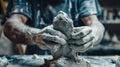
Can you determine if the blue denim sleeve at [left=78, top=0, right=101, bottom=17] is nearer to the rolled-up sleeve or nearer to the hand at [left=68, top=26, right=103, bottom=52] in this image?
the rolled-up sleeve

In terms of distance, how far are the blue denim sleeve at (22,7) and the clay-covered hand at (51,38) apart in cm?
41

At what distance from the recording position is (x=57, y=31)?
1083mm

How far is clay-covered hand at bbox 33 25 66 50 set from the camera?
1.07 m

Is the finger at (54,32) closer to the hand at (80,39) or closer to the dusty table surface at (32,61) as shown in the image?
the hand at (80,39)

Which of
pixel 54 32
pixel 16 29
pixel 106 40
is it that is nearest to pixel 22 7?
pixel 16 29

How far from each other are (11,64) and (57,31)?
254 mm

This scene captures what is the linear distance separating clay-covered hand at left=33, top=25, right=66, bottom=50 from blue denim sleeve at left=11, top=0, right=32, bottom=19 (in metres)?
0.41

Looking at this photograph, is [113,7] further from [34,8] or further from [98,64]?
[98,64]

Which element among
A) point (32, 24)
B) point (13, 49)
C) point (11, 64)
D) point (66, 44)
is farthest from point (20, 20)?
point (13, 49)

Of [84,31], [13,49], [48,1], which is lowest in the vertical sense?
[13,49]

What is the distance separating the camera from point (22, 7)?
1.50 meters

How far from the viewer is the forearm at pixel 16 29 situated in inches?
54.1

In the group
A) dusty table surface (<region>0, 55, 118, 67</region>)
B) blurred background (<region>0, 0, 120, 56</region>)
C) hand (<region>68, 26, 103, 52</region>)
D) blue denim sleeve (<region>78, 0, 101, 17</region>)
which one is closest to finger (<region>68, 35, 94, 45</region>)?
hand (<region>68, 26, 103, 52</region>)

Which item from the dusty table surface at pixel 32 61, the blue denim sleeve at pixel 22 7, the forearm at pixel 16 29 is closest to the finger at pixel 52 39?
the dusty table surface at pixel 32 61
